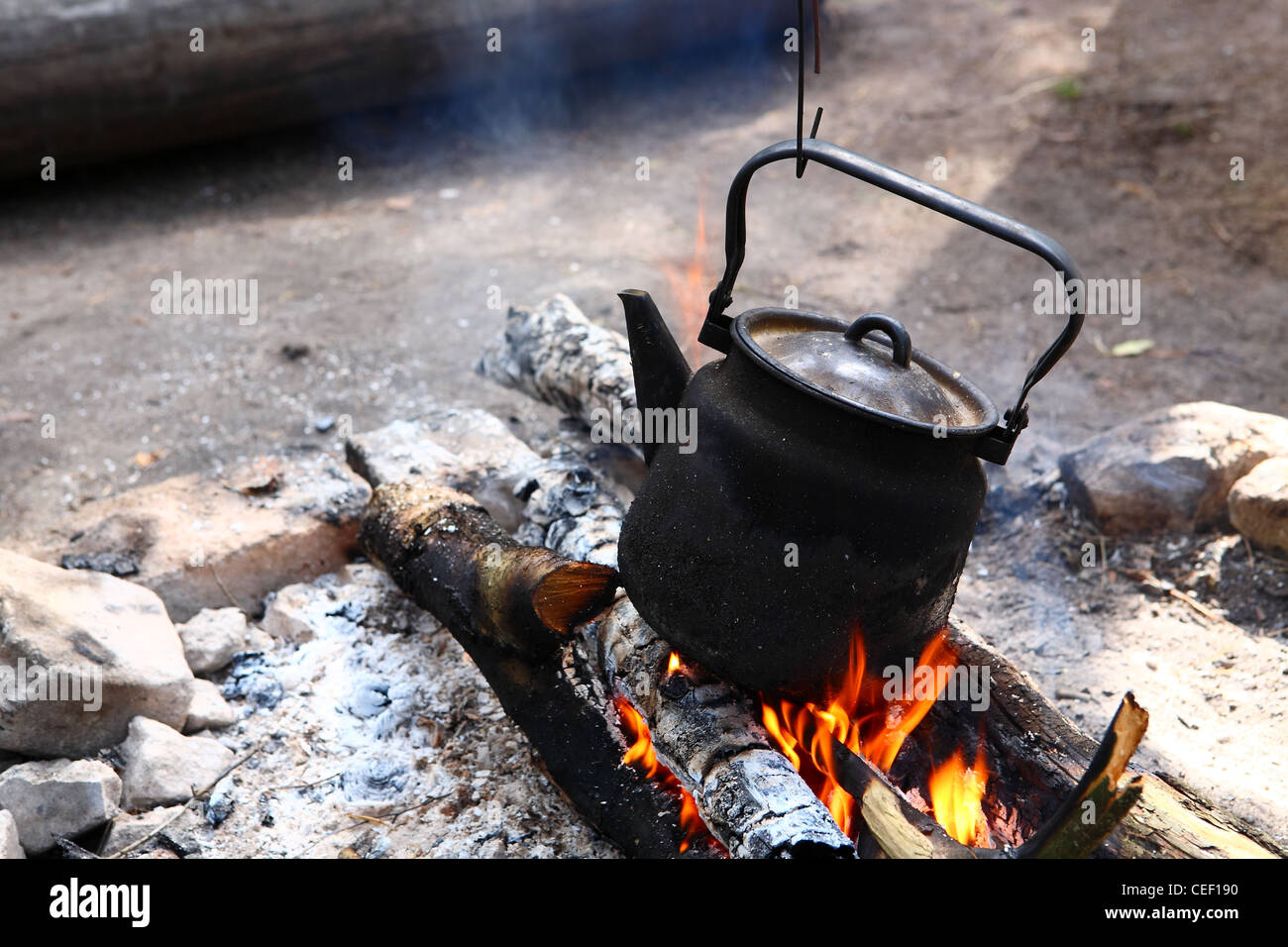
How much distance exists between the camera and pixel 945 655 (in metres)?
2.24

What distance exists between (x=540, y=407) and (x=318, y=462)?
1.13 m

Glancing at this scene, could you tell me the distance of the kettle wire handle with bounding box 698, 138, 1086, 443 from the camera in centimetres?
165

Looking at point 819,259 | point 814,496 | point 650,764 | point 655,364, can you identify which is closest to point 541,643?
point 650,764

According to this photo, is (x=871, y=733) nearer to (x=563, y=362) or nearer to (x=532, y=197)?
(x=563, y=362)

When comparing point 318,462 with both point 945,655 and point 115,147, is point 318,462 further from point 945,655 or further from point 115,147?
point 115,147

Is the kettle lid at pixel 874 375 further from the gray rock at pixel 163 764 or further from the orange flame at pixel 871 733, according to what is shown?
the gray rock at pixel 163 764

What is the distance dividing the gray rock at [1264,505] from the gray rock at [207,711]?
2.95 m

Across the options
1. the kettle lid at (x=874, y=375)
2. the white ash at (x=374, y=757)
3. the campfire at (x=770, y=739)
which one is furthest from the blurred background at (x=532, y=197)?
the kettle lid at (x=874, y=375)

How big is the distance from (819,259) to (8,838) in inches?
179

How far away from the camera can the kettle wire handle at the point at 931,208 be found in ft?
5.42

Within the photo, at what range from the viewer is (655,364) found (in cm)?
222

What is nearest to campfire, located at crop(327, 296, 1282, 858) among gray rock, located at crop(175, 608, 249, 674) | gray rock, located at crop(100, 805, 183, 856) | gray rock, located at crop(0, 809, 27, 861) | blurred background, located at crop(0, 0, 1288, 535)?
gray rock, located at crop(175, 608, 249, 674)

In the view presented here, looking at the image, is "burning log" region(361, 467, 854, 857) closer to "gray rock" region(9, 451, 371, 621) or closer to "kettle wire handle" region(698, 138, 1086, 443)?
"gray rock" region(9, 451, 371, 621)
